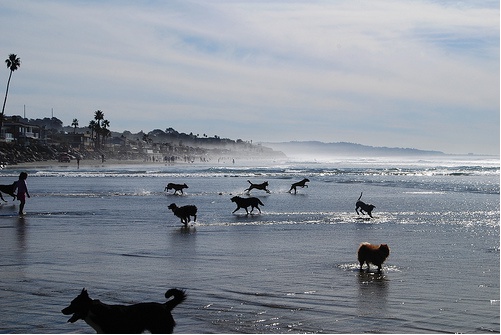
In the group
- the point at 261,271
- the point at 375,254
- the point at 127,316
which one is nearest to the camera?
the point at 127,316

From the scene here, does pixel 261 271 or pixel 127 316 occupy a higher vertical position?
pixel 127 316

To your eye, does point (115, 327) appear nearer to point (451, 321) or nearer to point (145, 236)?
point (451, 321)

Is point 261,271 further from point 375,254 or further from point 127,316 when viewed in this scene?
point 127,316

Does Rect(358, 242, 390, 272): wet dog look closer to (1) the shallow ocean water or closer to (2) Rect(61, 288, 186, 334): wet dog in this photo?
(1) the shallow ocean water

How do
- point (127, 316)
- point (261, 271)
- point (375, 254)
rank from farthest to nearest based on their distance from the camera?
A: point (261, 271) → point (375, 254) → point (127, 316)

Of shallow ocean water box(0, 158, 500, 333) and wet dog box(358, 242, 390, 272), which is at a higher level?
wet dog box(358, 242, 390, 272)

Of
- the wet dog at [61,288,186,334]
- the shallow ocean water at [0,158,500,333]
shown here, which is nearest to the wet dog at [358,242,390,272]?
the shallow ocean water at [0,158,500,333]

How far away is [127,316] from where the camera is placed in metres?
7.06

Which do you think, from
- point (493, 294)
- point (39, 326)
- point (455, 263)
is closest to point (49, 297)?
point (39, 326)

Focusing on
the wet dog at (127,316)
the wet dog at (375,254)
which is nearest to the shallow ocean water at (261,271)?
the wet dog at (375,254)

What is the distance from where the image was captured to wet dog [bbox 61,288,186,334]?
704 cm

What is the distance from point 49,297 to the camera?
9797 millimetres

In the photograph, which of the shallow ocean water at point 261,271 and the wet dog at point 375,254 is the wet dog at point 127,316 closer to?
the shallow ocean water at point 261,271

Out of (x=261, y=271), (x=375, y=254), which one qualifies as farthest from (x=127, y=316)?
(x=375, y=254)
